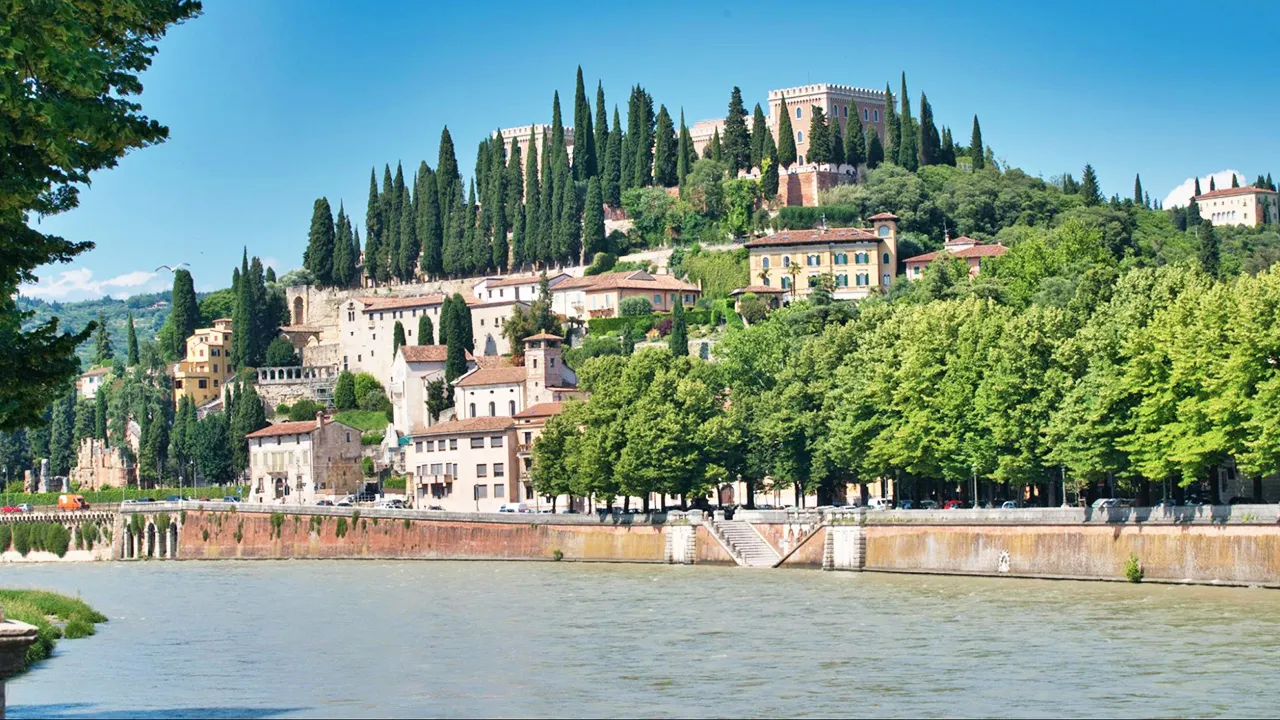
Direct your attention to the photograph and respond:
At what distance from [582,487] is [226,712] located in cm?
4517

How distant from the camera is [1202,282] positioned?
198 ft

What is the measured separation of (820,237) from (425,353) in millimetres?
25657

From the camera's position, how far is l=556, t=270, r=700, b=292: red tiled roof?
120m

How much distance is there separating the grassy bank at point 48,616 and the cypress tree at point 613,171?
8517 centimetres

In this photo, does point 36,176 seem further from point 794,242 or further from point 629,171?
point 629,171

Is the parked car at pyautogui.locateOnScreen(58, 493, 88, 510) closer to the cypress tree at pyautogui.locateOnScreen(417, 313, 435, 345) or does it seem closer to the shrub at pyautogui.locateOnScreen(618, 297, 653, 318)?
the cypress tree at pyautogui.locateOnScreen(417, 313, 435, 345)

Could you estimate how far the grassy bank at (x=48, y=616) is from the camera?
1633 inches

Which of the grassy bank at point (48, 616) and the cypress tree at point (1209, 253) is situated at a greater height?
the cypress tree at point (1209, 253)

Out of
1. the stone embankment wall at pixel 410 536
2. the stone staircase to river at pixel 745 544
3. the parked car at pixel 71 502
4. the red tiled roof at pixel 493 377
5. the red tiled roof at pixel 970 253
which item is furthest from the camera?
the red tiled roof at pixel 970 253

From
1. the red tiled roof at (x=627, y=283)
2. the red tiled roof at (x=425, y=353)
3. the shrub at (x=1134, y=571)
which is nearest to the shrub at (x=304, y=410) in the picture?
the red tiled roof at (x=425, y=353)

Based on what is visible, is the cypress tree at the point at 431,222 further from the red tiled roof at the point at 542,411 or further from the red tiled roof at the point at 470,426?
the red tiled roof at the point at 542,411

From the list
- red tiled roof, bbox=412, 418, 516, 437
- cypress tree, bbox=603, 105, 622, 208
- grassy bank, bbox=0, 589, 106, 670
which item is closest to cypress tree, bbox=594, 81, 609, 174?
cypress tree, bbox=603, 105, 622, 208

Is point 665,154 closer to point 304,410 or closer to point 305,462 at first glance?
point 304,410

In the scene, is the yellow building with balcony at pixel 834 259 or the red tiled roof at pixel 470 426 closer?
the red tiled roof at pixel 470 426
